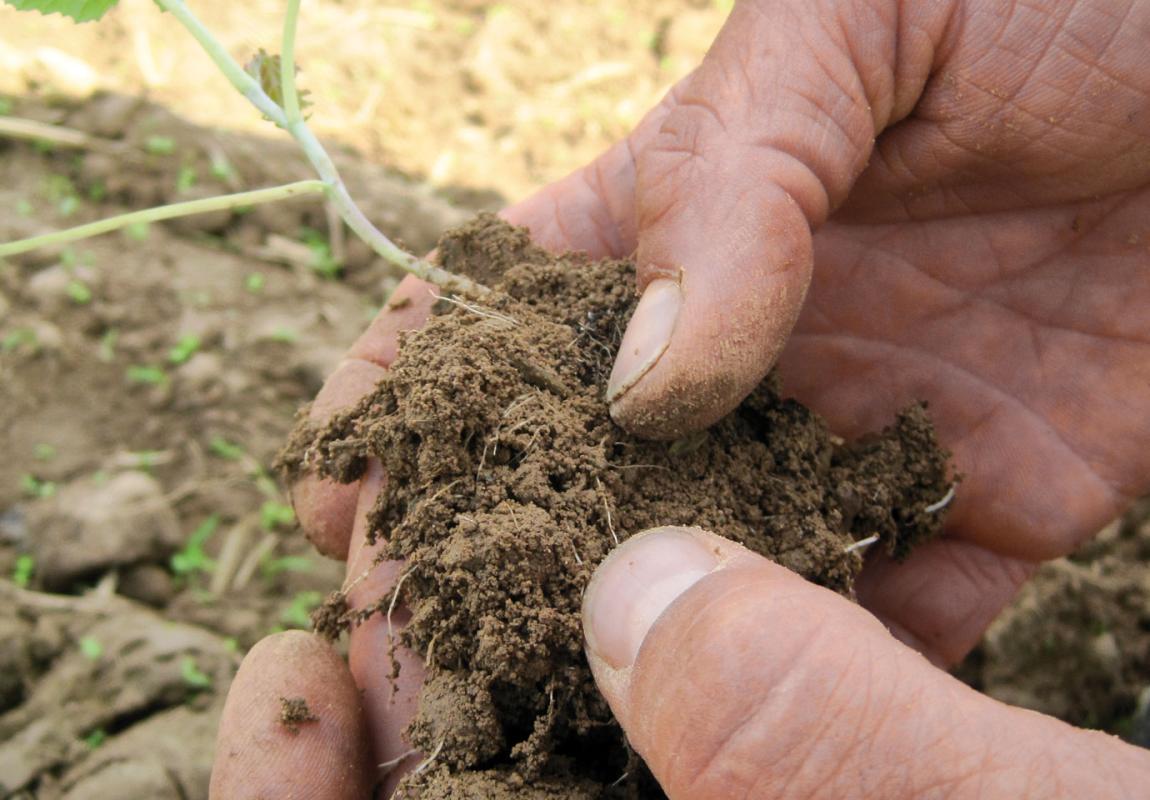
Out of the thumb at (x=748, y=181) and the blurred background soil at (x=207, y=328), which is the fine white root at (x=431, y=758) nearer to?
the thumb at (x=748, y=181)

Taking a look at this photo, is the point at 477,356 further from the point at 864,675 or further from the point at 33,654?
the point at 33,654

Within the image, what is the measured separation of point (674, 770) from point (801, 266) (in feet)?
2.89

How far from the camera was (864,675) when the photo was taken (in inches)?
46.3

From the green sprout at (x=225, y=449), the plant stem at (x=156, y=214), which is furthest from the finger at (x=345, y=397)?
the green sprout at (x=225, y=449)

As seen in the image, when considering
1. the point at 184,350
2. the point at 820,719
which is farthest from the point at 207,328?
the point at 820,719

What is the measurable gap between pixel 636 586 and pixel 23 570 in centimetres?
219

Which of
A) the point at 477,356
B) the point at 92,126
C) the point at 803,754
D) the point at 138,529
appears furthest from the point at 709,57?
the point at 92,126

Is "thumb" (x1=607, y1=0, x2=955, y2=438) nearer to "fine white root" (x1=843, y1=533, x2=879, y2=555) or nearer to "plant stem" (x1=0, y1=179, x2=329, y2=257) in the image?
"fine white root" (x1=843, y1=533, x2=879, y2=555)

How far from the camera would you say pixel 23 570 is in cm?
271

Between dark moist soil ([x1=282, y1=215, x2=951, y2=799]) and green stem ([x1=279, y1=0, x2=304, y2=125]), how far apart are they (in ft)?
1.73

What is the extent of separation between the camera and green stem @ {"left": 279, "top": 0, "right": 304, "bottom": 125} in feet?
5.85

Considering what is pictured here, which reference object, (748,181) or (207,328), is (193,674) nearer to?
(207,328)

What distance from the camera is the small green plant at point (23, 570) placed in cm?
269

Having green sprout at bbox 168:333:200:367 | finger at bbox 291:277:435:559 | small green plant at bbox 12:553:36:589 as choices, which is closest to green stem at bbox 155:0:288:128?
finger at bbox 291:277:435:559
